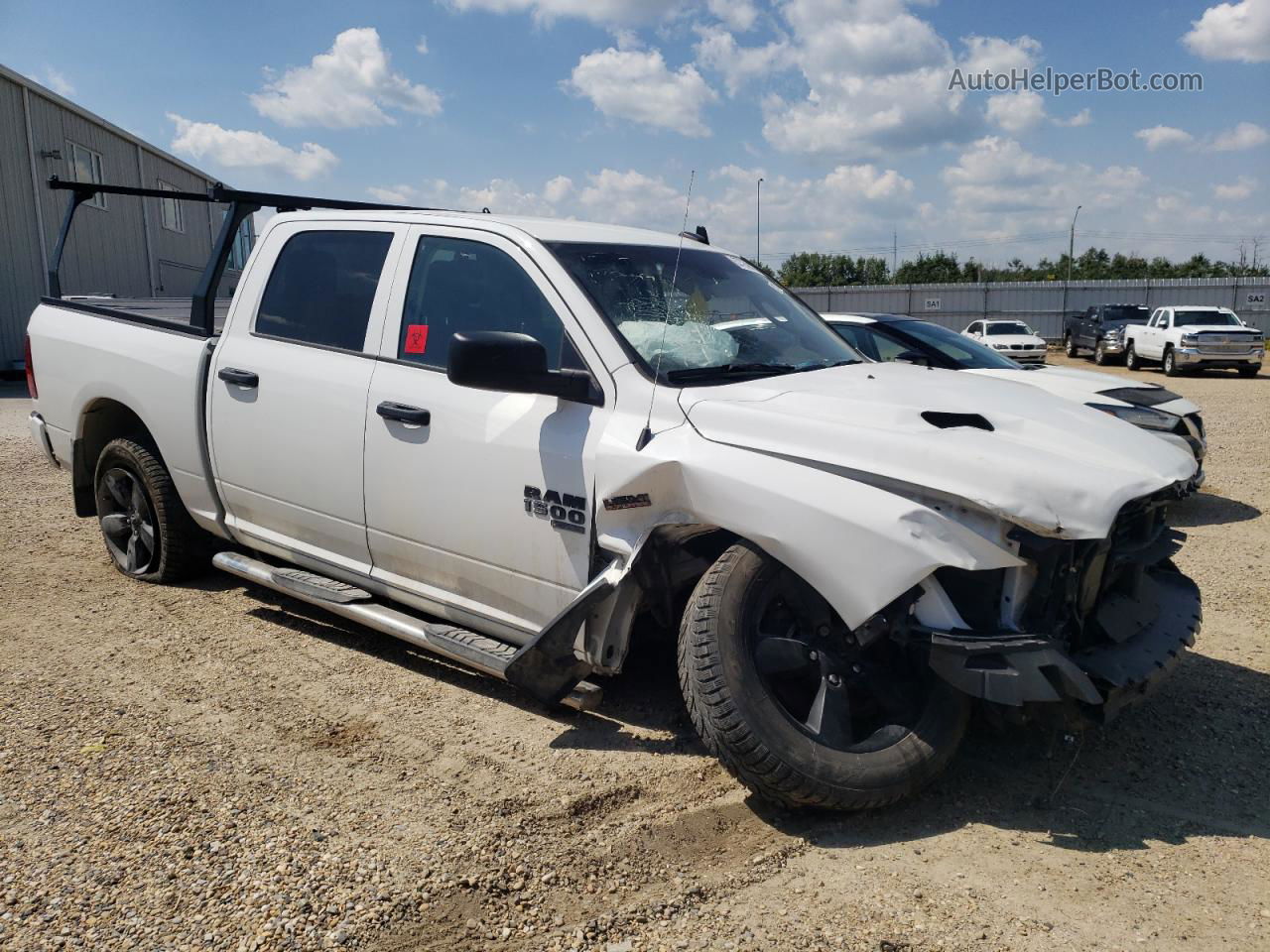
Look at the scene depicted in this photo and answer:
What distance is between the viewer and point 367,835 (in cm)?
309

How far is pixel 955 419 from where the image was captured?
130 inches

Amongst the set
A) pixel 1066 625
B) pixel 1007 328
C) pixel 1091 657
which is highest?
pixel 1007 328

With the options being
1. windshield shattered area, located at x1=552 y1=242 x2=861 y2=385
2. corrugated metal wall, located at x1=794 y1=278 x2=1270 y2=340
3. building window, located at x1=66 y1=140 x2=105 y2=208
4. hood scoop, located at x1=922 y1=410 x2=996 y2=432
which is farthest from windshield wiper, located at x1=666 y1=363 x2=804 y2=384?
corrugated metal wall, located at x1=794 y1=278 x2=1270 y2=340

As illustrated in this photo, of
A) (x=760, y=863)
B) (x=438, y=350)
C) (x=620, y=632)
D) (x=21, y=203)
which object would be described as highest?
(x=21, y=203)

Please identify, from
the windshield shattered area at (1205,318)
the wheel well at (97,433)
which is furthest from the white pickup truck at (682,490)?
the windshield shattered area at (1205,318)

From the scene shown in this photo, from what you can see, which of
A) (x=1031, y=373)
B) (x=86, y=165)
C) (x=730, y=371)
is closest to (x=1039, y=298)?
(x=86, y=165)

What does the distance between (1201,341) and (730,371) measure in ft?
78.0

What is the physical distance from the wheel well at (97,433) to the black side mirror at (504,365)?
317 centimetres

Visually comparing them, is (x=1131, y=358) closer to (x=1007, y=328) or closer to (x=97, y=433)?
(x=1007, y=328)

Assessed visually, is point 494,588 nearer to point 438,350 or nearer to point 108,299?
point 438,350

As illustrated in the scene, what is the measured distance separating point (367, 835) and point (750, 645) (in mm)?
1329

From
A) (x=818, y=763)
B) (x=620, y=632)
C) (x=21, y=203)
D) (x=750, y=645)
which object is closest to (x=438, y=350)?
(x=620, y=632)

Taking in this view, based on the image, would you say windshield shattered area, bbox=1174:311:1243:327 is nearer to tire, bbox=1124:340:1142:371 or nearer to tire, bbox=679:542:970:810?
tire, bbox=1124:340:1142:371

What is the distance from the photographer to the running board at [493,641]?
3.41 meters
